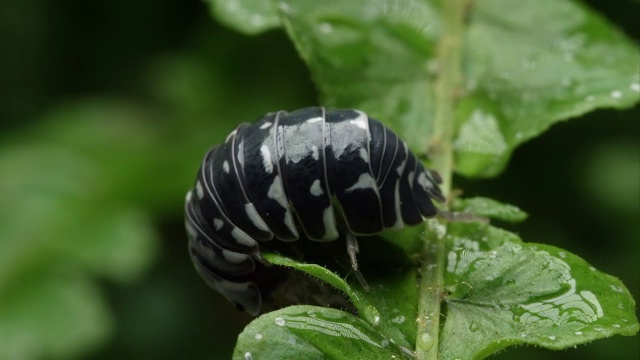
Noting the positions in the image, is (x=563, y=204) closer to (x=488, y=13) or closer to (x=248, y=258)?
(x=488, y=13)

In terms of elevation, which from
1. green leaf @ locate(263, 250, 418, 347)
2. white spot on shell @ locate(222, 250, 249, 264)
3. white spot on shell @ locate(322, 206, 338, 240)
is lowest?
white spot on shell @ locate(222, 250, 249, 264)

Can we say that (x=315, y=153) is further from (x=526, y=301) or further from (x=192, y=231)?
Answer: (x=526, y=301)

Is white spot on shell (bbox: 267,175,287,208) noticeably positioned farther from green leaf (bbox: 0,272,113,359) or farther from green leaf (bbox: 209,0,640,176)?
green leaf (bbox: 0,272,113,359)

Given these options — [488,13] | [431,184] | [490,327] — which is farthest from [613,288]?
[488,13]

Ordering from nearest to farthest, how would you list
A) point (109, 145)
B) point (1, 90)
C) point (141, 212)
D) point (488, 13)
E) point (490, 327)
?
point (490, 327), point (488, 13), point (141, 212), point (109, 145), point (1, 90)

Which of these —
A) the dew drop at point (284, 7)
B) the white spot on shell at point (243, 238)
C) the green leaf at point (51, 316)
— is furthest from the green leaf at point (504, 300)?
the green leaf at point (51, 316)

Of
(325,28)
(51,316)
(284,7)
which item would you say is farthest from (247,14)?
(51,316)

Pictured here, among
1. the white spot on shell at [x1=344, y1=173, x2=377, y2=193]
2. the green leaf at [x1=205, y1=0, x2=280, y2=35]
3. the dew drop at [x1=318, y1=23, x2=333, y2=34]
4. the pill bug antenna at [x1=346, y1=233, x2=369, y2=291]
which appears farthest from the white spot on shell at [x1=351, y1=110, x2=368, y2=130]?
the green leaf at [x1=205, y1=0, x2=280, y2=35]
